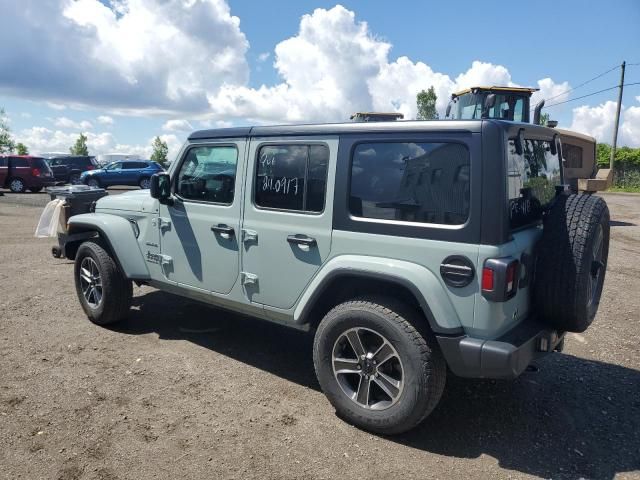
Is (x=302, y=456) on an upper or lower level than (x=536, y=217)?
lower

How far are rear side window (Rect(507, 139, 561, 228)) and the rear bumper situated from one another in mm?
671

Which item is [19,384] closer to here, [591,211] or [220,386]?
[220,386]

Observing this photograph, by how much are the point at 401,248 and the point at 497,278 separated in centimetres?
60

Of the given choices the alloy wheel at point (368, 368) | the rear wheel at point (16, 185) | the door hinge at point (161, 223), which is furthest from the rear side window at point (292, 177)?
the rear wheel at point (16, 185)

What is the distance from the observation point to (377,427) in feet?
10.4

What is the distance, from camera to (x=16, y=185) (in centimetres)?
2069

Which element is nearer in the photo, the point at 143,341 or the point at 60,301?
the point at 143,341

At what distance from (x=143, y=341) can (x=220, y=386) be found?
125cm

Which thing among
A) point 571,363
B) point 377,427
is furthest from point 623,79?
point 377,427

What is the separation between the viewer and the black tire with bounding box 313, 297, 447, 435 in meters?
2.97

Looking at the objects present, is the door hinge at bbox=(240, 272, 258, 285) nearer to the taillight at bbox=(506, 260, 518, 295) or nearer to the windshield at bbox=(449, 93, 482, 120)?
the taillight at bbox=(506, 260, 518, 295)

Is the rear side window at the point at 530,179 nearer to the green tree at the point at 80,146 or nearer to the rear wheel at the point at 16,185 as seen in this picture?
the rear wheel at the point at 16,185

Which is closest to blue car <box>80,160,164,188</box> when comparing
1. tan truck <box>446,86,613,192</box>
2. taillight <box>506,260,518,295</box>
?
tan truck <box>446,86,613,192</box>

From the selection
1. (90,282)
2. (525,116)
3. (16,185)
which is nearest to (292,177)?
(90,282)
